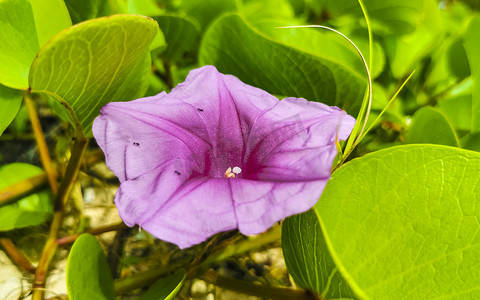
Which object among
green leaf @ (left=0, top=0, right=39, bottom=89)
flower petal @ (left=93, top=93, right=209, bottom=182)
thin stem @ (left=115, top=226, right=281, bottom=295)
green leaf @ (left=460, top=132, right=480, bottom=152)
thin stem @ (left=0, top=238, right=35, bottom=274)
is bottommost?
thin stem @ (left=115, top=226, right=281, bottom=295)

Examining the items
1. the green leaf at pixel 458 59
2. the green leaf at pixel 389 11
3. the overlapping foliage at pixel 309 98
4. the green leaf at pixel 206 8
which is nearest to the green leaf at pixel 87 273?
the overlapping foliage at pixel 309 98

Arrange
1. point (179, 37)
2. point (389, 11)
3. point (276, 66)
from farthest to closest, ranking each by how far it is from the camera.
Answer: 1. point (389, 11)
2. point (179, 37)
3. point (276, 66)

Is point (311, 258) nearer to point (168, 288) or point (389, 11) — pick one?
point (168, 288)

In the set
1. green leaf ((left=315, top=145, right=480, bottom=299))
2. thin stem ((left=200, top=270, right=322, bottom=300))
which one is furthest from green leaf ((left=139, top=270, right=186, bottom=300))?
green leaf ((left=315, top=145, right=480, bottom=299))

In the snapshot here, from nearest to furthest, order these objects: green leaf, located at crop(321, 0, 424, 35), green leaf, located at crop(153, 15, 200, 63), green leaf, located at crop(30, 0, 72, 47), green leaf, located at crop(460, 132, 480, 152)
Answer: green leaf, located at crop(30, 0, 72, 47) < green leaf, located at crop(460, 132, 480, 152) < green leaf, located at crop(153, 15, 200, 63) < green leaf, located at crop(321, 0, 424, 35)

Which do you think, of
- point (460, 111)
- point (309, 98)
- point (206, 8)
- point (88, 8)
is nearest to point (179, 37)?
point (206, 8)

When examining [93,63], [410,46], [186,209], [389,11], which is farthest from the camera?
[410,46]

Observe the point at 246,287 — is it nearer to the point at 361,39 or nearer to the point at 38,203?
the point at 38,203

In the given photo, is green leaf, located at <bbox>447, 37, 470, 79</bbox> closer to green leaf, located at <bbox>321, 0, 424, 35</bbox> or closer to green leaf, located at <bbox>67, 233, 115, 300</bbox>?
green leaf, located at <bbox>321, 0, 424, 35</bbox>
